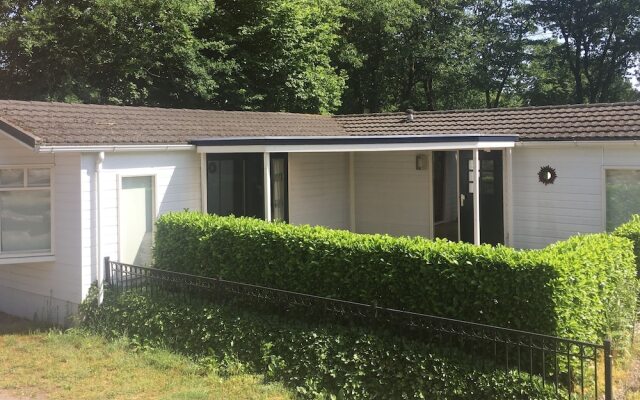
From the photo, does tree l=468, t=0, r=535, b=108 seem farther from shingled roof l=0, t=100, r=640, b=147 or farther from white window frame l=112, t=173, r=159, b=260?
white window frame l=112, t=173, r=159, b=260

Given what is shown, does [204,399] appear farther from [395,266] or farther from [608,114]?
[608,114]

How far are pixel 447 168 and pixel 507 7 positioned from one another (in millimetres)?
27168

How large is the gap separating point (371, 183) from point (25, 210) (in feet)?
26.4

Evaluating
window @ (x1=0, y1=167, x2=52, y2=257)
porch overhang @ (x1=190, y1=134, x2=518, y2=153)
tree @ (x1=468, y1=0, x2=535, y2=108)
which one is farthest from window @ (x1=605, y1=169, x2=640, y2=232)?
tree @ (x1=468, y1=0, x2=535, y2=108)

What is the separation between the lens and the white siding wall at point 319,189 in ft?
43.4

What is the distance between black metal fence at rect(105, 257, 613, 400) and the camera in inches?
221

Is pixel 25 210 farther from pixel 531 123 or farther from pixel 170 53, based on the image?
pixel 170 53

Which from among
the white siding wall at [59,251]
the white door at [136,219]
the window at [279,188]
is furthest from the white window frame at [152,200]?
the window at [279,188]

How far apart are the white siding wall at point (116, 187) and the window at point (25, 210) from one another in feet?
2.79

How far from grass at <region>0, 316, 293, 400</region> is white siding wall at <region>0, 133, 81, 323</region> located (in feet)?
3.16

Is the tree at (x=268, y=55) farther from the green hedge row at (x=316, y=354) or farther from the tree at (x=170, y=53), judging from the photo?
the green hedge row at (x=316, y=354)

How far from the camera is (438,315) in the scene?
21.6 ft

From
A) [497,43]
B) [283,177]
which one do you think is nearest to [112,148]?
[283,177]

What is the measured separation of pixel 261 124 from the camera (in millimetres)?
13789
